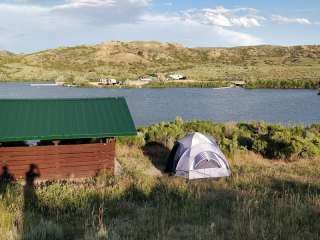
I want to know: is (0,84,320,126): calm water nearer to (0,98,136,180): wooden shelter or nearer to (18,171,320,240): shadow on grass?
(0,98,136,180): wooden shelter

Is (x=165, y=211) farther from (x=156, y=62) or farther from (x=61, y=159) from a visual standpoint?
(x=156, y=62)

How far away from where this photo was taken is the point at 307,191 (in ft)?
37.0

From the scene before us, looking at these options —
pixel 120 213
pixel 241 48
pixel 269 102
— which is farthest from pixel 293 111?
pixel 241 48

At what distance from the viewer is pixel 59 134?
524 inches

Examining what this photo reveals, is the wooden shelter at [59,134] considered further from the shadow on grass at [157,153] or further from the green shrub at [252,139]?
the green shrub at [252,139]

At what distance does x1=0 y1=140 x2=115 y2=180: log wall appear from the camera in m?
13.3

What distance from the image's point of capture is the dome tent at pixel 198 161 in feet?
47.1

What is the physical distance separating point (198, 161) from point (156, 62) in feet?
465

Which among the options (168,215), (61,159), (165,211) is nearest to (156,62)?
(61,159)

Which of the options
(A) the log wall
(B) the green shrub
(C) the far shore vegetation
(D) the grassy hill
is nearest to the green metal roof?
(A) the log wall

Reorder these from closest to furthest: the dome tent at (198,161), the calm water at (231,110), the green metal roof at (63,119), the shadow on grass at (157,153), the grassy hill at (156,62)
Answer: the green metal roof at (63,119) < the dome tent at (198,161) < the shadow on grass at (157,153) < the calm water at (231,110) < the grassy hill at (156,62)

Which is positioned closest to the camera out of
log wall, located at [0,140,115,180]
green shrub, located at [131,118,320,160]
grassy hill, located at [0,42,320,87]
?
log wall, located at [0,140,115,180]

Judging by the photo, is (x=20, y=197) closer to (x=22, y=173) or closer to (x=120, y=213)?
(x=120, y=213)

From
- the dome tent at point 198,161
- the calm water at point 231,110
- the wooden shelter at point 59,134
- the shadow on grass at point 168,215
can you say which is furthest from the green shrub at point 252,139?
the calm water at point 231,110
